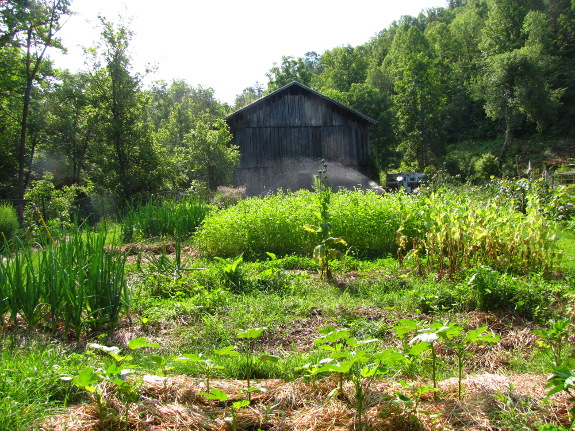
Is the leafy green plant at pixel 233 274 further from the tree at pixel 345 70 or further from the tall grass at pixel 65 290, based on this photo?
the tree at pixel 345 70

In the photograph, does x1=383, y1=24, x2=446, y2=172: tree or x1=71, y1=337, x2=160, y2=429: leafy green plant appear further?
x1=383, y1=24, x2=446, y2=172: tree

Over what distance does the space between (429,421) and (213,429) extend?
106 centimetres

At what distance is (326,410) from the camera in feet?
7.50

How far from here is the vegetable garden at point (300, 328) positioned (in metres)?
2.16

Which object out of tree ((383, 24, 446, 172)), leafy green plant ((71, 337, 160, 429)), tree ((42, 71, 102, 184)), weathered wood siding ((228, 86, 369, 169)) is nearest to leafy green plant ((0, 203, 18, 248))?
leafy green plant ((71, 337, 160, 429))

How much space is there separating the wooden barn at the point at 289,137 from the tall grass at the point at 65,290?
17445 millimetres

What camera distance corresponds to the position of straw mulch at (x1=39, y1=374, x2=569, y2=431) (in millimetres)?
2102

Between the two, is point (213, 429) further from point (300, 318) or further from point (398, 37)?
point (398, 37)

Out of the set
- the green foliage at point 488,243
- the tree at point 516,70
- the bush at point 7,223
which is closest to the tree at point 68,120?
the bush at point 7,223

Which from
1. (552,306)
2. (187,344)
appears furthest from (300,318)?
(552,306)

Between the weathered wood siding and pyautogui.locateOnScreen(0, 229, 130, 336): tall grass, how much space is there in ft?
58.6

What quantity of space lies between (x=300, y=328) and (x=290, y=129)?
18.7m

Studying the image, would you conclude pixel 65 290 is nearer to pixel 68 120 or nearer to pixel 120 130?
pixel 120 130

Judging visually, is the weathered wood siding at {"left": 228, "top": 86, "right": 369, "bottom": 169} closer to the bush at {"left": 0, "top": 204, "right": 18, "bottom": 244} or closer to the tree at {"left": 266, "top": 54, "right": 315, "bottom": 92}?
the bush at {"left": 0, "top": 204, "right": 18, "bottom": 244}
